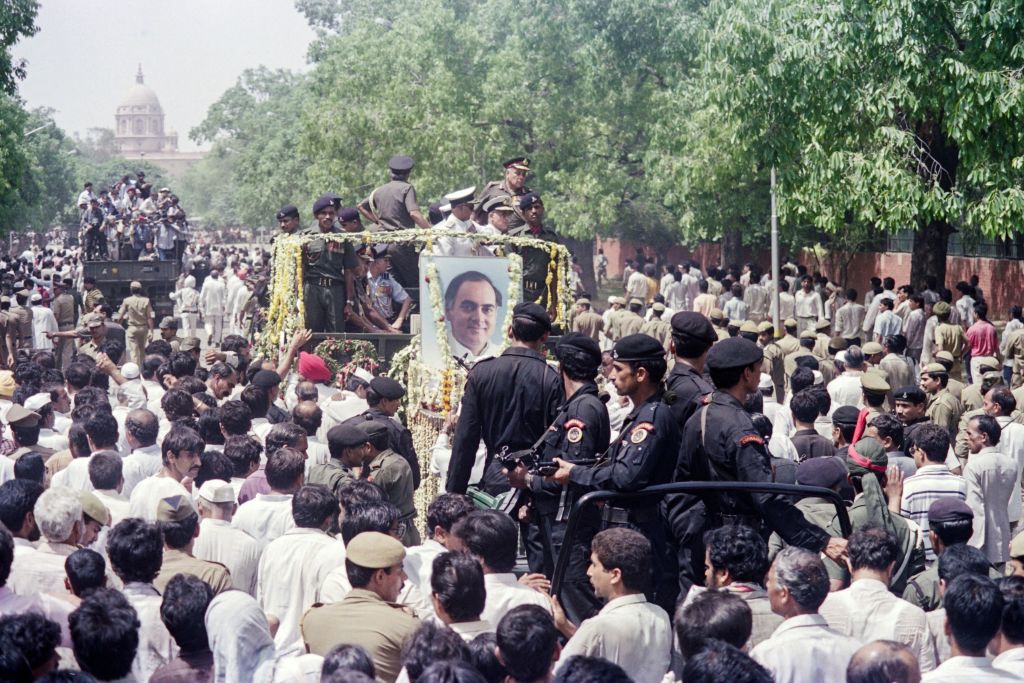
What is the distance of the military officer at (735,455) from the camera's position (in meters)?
5.88

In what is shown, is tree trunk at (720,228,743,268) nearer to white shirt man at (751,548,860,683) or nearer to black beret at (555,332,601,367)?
black beret at (555,332,601,367)

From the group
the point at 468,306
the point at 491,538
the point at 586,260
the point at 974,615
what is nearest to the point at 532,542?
the point at 491,538

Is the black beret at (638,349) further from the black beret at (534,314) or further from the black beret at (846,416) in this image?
the black beret at (846,416)

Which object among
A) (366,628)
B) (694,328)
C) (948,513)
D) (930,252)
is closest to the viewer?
(366,628)

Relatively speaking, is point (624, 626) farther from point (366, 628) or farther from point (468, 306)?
point (468, 306)

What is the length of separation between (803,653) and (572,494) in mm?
1533

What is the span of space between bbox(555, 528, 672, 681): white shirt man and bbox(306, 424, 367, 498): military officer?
9.69ft

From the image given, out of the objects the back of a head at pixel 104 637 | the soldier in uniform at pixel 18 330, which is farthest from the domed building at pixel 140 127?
the back of a head at pixel 104 637

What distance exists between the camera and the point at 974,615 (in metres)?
5.19

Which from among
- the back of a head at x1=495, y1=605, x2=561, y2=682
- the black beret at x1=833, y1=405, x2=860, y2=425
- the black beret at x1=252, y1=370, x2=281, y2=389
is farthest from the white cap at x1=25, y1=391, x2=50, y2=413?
the back of a head at x1=495, y1=605, x2=561, y2=682

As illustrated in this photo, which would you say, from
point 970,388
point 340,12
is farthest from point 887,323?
point 340,12

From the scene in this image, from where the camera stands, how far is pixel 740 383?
20.5 feet

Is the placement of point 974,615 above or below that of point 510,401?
below

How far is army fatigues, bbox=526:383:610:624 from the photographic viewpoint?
6285mm
